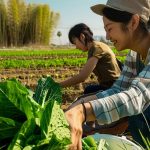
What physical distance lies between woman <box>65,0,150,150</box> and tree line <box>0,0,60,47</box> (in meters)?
36.9

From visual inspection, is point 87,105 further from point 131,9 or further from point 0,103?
point 131,9

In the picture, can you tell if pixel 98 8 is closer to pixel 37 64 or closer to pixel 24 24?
pixel 37 64

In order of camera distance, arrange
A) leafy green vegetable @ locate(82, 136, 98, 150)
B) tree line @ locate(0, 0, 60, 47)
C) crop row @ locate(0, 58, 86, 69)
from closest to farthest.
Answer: leafy green vegetable @ locate(82, 136, 98, 150)
crop row @ locate(0, 58, 86, 69)
tree line @ locate(0, 0, 60, 47)

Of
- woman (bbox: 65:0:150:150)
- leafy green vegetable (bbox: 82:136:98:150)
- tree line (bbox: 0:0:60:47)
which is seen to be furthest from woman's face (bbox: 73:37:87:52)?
tree line (bbox: 0:0:60:47)

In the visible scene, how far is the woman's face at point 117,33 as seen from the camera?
271 centimetres

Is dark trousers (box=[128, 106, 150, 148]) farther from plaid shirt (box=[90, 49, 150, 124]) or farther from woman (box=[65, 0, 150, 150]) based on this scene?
plaid shirt (box=[90, 49, 150, 124])

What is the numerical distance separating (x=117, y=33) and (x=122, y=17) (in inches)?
4.4

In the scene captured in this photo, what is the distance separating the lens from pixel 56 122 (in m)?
1.88

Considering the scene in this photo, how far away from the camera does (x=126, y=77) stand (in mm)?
3348

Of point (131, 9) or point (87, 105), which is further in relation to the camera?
point (131, 9)

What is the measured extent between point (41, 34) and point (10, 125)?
40973 mm

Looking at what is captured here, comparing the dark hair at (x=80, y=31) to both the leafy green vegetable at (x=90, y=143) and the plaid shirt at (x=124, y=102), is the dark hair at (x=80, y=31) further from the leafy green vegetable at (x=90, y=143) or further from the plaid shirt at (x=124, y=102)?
the leafy green vegetable at (x=90, y=143)

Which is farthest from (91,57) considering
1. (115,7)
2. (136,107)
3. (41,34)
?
(41,34)

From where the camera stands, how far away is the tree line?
132ft
